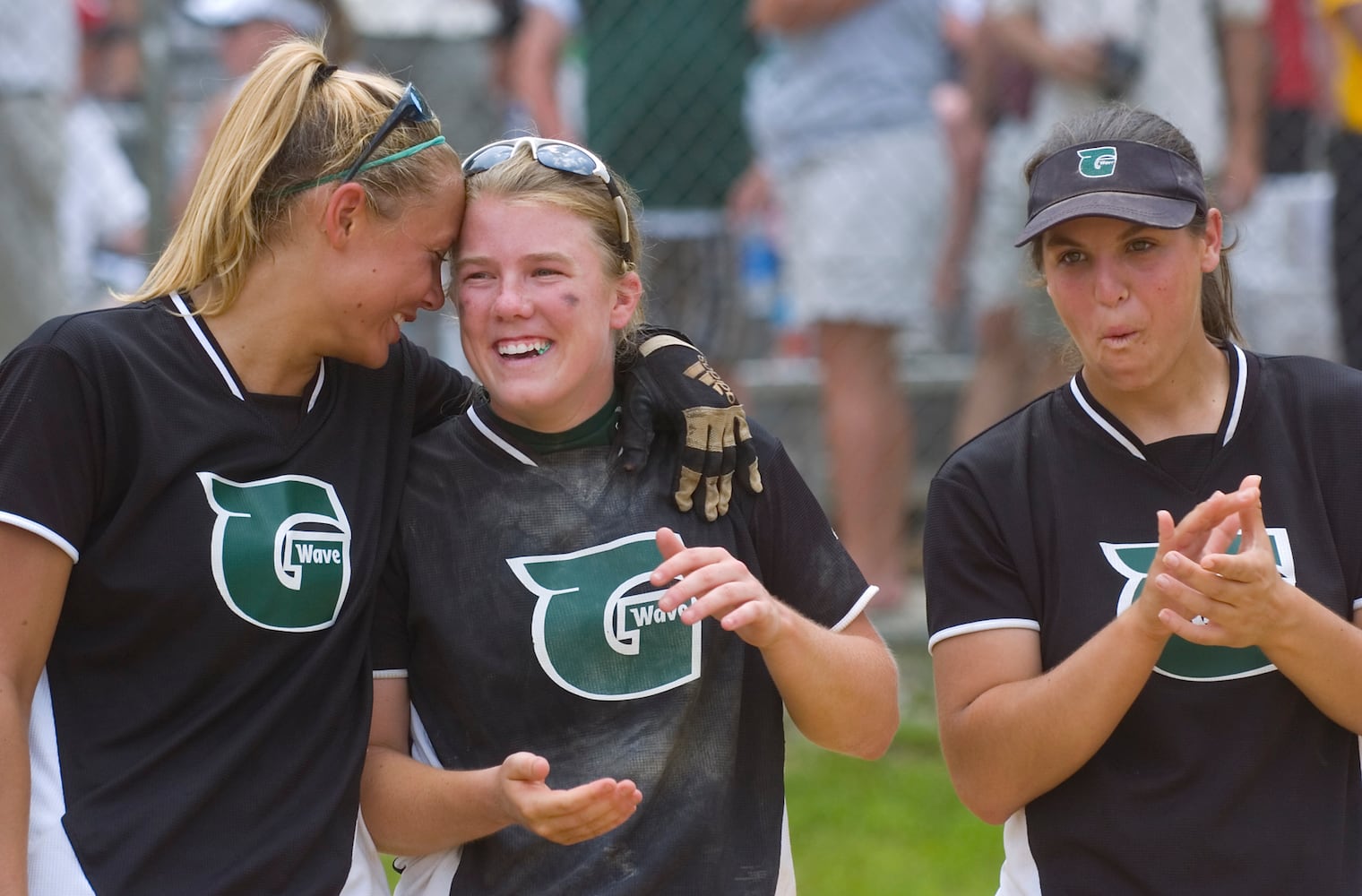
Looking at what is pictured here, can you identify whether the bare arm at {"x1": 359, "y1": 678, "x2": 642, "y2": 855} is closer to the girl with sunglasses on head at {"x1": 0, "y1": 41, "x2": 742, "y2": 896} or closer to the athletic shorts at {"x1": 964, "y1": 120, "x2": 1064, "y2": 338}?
the girl with sunglasses on head at {"x1": 0, "y1": 41, "x2": 742, "y2": 896}

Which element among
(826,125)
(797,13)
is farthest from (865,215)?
(797,13)

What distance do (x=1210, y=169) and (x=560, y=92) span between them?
2117mm

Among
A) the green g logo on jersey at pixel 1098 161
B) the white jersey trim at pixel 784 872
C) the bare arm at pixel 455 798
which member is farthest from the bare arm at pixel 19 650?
the green g logo on jersey at pixel 1098 161

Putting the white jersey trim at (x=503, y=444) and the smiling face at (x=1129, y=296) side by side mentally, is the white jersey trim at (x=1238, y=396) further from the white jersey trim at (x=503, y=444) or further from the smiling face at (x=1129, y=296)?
the white jersey trim at (x=503, y=444)

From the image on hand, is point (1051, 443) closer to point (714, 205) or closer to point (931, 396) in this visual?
point (714, 205)

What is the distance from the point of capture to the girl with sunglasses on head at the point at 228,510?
2.20 meters

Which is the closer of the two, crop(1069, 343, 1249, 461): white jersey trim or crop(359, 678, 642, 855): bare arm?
crop(359, 678, 642, 855): bare arm

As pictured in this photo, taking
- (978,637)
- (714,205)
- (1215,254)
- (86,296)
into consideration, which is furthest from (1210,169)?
(86,296)

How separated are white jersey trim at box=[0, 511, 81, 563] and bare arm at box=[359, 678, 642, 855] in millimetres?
488

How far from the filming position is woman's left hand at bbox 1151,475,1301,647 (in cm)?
211

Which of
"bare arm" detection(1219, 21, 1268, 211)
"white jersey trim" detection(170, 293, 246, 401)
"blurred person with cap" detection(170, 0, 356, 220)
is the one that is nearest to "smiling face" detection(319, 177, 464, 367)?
"white jersey trim" detection(170, 293, 246, 401)

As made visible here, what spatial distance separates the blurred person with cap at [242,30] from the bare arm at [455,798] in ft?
9.67

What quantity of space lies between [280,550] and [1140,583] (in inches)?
47.6

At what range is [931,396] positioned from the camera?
650cm
